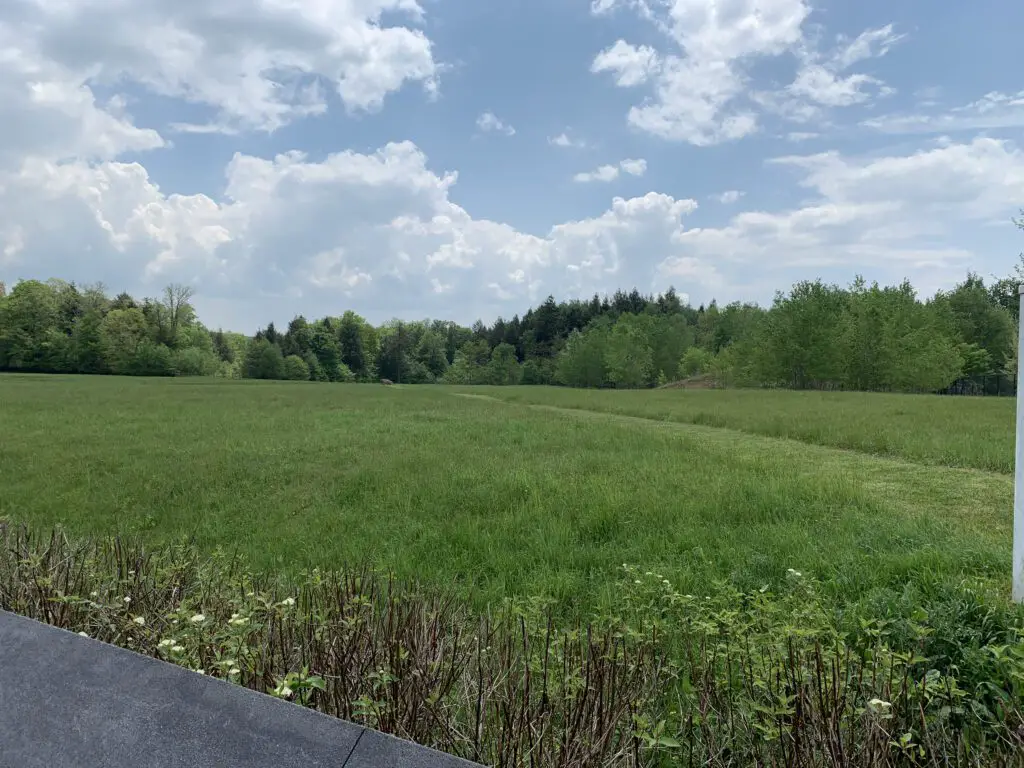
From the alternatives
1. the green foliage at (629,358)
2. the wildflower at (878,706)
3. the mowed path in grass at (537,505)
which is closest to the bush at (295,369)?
Answer: the green foliage at (629,358)

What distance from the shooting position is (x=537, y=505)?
7.46 m

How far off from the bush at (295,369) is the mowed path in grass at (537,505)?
72.3 metres

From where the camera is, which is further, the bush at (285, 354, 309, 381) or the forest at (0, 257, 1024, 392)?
the bush at (285, 354, 309, 381)

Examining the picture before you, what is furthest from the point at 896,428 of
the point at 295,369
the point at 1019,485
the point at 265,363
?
the point at 295,369

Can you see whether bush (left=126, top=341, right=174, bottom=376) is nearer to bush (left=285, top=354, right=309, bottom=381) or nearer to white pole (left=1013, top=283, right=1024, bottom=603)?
bush (left=285, top=354, right=309, bottom=381)

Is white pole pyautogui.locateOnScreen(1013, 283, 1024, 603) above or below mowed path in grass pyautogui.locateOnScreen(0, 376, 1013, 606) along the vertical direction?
above

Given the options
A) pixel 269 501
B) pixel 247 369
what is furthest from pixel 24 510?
pixel 247 369

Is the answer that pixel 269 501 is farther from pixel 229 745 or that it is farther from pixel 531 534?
pixel 229 745

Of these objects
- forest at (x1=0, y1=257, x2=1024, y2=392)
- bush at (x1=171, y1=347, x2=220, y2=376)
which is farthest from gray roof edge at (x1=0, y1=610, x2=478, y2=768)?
bush at (x1=171, y1=347, x2=220, y2=376)

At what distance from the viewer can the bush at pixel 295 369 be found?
84.1 metres

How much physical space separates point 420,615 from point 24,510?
7.52 meters

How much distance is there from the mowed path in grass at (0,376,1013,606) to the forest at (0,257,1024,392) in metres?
35.4

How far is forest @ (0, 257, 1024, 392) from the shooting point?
45.5 metres

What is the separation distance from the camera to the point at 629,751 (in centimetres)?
216
